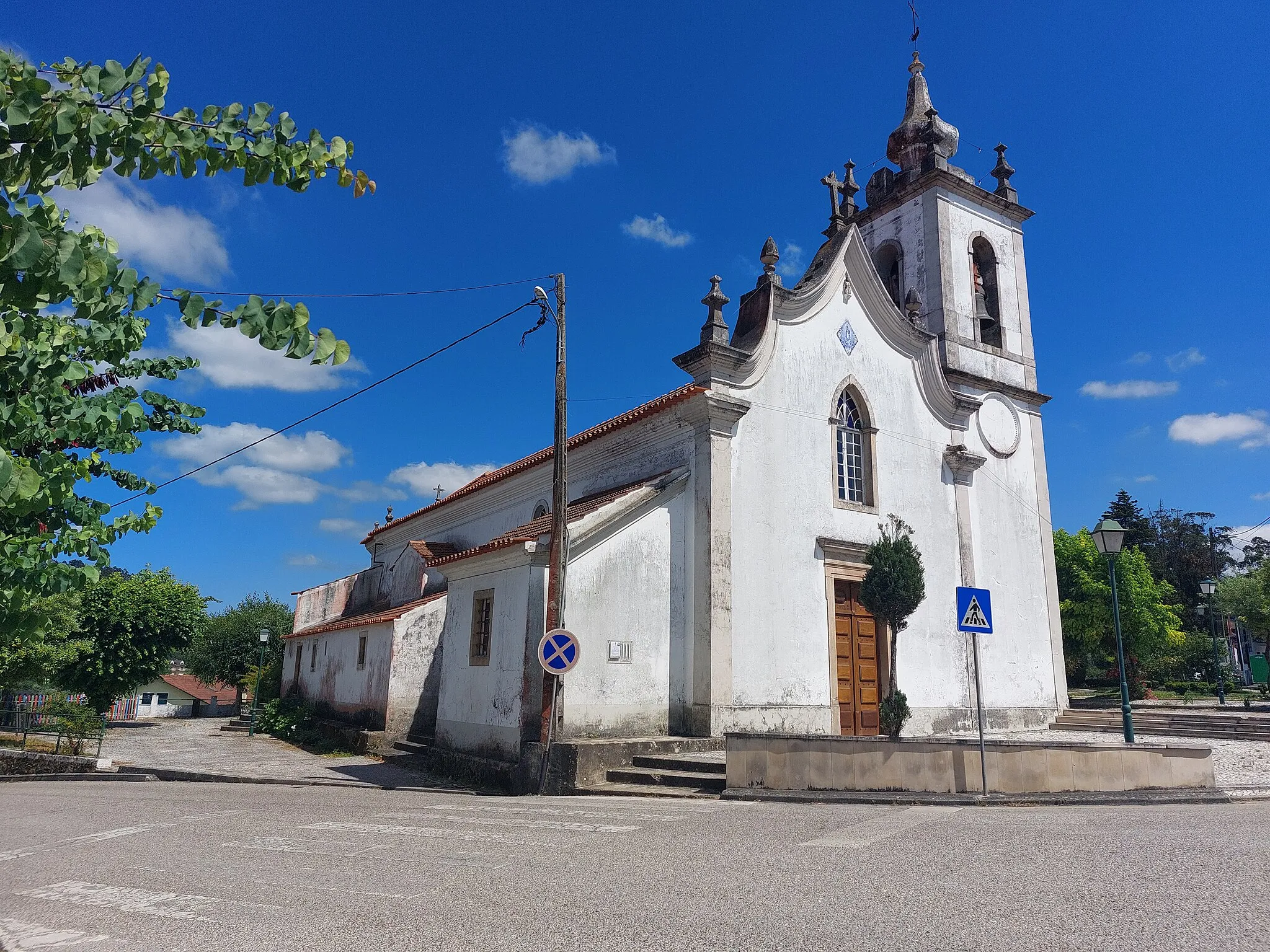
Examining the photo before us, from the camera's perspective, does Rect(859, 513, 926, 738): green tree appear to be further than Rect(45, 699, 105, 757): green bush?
No

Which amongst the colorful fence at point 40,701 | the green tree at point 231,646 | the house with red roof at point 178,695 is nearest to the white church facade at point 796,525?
the colorful fence at point 40,701

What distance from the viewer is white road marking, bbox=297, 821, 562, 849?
25.9 ft

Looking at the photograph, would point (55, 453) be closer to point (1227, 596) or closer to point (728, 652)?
point (728, 652)

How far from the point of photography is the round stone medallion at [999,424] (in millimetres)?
20172

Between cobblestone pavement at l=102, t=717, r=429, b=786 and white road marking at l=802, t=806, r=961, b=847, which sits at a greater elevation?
white road marking at l=802, t=806, r=961, b=847

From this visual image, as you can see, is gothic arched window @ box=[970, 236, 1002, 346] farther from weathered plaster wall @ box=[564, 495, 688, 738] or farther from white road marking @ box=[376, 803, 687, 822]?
white road marking @ box=[376, 803, 687, 822]

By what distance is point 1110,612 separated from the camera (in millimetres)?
43094

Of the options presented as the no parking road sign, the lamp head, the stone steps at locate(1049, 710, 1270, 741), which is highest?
the lamp head

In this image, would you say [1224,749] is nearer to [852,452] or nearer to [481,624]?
[852,452]

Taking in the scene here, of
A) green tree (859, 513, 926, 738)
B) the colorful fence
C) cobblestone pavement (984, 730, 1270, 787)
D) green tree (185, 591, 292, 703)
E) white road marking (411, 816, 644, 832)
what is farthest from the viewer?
green tree (185, 591, 292, 703)

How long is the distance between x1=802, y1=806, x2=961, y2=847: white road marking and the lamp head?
7862mm

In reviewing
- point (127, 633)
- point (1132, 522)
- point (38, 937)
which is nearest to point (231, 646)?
point (127, 633)

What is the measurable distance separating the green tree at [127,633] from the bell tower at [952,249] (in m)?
24.3

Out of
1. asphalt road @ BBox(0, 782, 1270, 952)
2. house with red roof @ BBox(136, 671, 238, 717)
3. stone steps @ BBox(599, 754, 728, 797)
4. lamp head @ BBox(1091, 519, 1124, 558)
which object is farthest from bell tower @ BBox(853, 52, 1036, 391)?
house with red roof @ BBox(136, 671, 238, 717)
